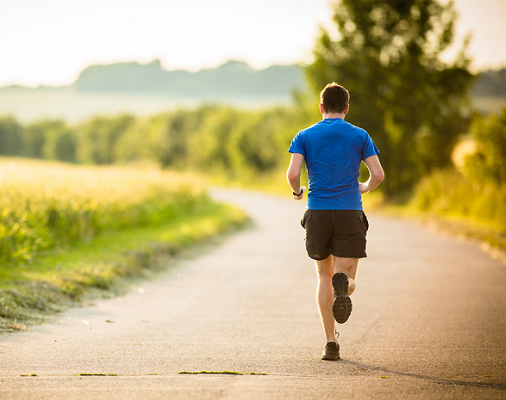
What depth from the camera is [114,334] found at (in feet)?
19.9

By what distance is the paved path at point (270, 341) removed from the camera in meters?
4.26

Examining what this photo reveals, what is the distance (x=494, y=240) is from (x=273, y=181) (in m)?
38.1

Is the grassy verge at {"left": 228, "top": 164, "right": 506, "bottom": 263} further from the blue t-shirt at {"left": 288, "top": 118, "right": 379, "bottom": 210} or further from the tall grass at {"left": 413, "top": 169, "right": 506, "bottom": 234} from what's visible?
the blue t-shirt at {"left": 288, "top": 118, "right": 379, "bottom": 210}

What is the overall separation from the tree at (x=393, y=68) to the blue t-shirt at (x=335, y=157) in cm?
2276

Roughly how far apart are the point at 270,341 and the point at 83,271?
411 cm

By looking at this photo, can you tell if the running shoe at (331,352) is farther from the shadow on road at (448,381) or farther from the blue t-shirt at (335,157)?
the blue t-shirt at (335,157)

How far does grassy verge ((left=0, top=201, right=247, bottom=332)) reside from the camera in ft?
22.8

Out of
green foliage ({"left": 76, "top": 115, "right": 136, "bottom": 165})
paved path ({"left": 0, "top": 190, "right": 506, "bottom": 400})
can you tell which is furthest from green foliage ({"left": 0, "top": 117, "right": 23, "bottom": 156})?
paved path ({"left": 0, "top": 190, "right": 506, "bottom": 400})

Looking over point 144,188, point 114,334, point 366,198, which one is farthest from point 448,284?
point 366,198

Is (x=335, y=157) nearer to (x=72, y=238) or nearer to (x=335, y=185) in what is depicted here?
(x=335, y=185)

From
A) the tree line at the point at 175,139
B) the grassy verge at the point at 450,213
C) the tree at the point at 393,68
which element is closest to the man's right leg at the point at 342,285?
the grassy verge at the point at 450,213

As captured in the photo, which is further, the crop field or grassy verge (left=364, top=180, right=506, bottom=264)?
grassy verge (left=364, top=180, right=506, bottom=264)

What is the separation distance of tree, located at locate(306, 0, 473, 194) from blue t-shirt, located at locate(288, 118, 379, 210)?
74.7 feet

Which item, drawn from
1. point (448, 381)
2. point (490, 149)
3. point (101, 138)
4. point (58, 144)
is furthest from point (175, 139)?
point (448, 381)
